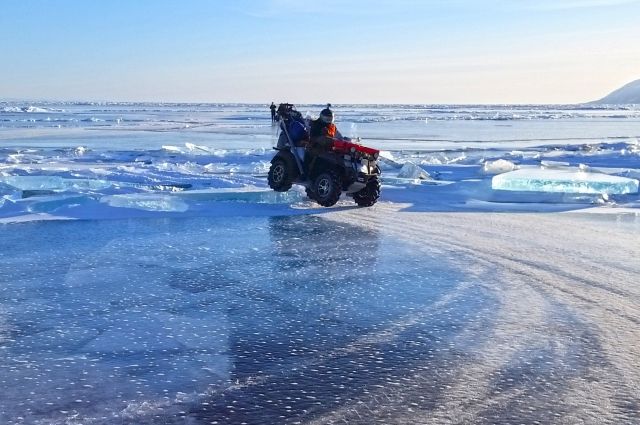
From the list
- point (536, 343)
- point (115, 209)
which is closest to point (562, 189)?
point (115, 209)

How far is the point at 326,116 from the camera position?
12.0 m

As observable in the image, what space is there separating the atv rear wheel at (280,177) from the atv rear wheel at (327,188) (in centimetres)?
83

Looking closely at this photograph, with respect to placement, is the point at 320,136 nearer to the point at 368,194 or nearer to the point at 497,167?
the point at 368,194

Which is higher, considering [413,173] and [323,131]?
[323,131]

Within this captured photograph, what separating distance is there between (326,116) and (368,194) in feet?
4.93

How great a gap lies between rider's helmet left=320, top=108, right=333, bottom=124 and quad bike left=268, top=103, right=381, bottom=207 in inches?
14.6

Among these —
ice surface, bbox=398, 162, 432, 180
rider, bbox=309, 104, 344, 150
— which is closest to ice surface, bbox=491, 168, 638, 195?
ice surface, bbox=398, 162, 432, 180

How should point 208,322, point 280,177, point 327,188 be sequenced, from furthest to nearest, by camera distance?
point 280,177 → point 327,188 → point 208,322

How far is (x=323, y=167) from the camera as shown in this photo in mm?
12055

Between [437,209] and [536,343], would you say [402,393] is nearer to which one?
[536,343]

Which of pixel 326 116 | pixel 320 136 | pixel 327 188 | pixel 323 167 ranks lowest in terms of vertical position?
pixel 327 188

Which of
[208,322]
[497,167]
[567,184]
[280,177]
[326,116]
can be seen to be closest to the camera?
[208,322]

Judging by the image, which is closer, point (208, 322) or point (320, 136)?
point (208, 322)

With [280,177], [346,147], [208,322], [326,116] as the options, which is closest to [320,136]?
[326,116]
